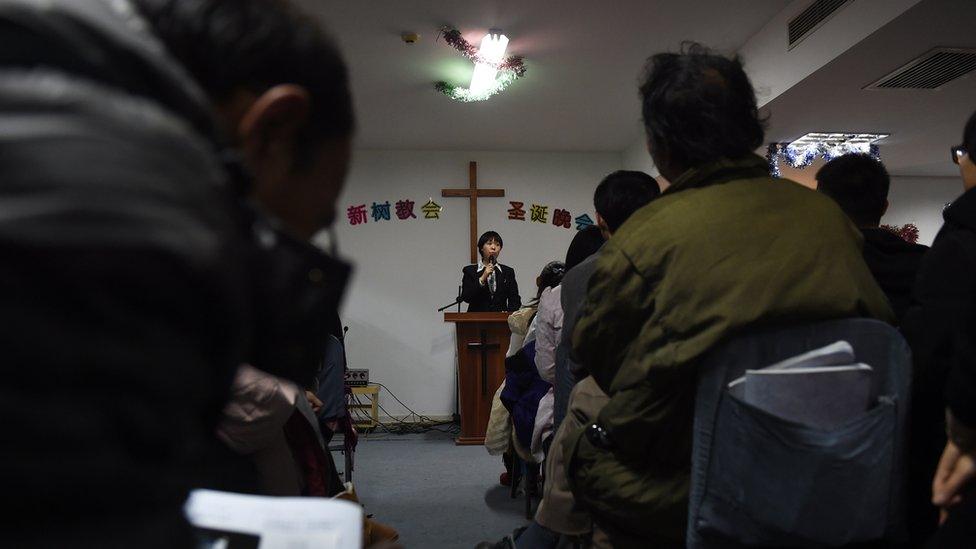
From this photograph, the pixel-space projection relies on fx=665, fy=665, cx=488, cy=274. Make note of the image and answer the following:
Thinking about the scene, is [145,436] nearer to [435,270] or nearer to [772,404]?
[772,404]

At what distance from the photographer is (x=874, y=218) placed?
1.60m

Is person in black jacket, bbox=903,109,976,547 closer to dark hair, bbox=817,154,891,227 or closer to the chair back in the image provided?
the chair back

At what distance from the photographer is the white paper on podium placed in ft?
1.86

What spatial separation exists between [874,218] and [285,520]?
154 centimetres

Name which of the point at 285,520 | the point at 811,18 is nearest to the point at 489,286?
the point at 811,18

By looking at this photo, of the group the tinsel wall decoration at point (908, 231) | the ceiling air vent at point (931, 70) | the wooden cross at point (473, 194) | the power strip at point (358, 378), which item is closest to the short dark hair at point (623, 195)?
the ceiling air vent at point (931, 70)

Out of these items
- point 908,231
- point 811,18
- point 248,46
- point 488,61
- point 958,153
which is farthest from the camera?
point 908,231

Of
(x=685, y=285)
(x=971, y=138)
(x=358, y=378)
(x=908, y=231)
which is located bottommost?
→ (x=358, y=378)

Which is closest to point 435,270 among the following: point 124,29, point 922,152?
point 922,152

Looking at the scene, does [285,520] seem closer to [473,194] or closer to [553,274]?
[553,274]

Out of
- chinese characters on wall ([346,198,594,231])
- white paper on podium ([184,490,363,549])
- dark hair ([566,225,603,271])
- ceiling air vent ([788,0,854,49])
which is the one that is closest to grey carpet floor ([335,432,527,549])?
dark hair ([566,225,603,271])

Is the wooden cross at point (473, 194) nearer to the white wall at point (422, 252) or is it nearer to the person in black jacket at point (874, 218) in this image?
the white wall at point (422, 252)

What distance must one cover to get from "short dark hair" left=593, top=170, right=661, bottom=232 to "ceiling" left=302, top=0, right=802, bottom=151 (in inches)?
67.4

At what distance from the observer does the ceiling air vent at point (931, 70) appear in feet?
10.9
